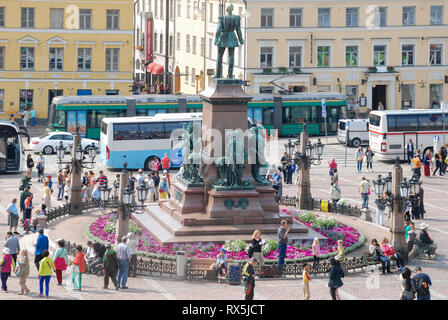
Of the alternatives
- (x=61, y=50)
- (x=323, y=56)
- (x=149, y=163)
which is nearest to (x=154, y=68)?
(x=61, y=50)

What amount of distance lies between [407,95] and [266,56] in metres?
11.7

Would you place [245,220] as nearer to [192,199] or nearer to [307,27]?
[192,199]

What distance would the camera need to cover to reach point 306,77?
265ft

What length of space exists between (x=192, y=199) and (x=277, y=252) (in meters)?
3.73

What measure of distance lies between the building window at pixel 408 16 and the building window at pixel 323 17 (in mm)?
5967

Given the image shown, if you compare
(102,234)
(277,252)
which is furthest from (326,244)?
(102,234)

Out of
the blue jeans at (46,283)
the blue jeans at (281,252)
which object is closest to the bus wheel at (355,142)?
the blue jeans at (281,252)

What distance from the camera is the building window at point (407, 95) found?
83750mm


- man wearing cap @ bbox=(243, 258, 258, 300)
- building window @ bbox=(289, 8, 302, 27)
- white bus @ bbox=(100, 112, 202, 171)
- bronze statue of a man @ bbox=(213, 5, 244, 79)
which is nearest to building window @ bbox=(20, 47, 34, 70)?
building window @ bbox=(289, 8, 302, 27)

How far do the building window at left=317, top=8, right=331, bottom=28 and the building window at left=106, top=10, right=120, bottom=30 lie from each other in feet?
48.6

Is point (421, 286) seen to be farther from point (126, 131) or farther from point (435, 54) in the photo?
point (435, 54)

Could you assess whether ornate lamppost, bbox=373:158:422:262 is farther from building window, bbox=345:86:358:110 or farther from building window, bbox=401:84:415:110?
building window, bbox=401:84:415:110

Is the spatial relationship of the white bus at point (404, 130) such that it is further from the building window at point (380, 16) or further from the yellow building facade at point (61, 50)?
the yellow building facade at point (61, 50)

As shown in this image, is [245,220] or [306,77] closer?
[245,220]
